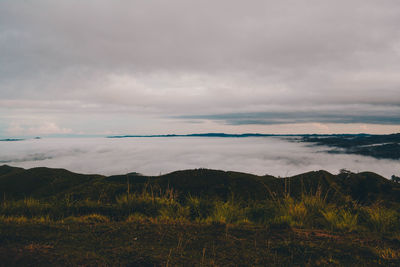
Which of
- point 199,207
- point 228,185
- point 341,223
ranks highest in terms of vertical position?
point 341,223

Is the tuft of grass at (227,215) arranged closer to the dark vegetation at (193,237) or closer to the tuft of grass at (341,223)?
the dark vegetation at (193,237)

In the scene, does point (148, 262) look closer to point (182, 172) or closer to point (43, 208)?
point (43, 208)

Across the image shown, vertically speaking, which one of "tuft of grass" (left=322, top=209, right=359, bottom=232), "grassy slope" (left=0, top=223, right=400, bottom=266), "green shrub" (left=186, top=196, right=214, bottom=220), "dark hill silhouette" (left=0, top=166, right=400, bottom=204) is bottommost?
"dark hill silhouette" (left=0, top=166, right=400, bottom=204)

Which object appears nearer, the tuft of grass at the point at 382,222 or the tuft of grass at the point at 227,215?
the tuft of grass at the point at 382,222

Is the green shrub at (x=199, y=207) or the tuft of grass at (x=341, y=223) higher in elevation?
the tuft of grass at (x=341, y=223)

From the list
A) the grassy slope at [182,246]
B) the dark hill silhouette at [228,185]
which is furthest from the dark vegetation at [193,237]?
the dark hill silhouette at [228,185]

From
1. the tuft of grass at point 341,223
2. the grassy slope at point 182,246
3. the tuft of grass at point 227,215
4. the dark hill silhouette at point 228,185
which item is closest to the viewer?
the grassy slope at point 182,246

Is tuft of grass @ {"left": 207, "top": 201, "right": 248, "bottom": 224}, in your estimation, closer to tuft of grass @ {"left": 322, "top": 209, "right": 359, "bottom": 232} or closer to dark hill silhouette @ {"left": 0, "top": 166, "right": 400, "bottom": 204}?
tuft of grass @ {"left": 322, "top": 209, "right": 359, "bottom": 232}

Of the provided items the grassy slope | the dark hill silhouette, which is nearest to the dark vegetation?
the grassy slope

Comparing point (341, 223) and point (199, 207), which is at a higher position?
point (341, 223)

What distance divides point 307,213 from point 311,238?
184 cm

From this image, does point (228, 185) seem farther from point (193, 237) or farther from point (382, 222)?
point (193, 237)

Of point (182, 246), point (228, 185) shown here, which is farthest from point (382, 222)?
point (228, 185)

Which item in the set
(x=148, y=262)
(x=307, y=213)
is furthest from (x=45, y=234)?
(x=307, y=213)
